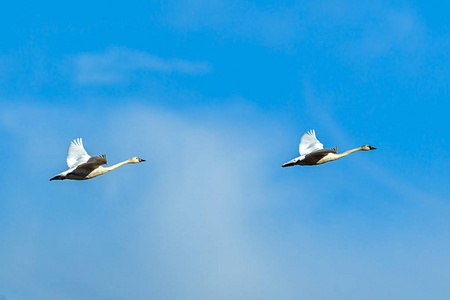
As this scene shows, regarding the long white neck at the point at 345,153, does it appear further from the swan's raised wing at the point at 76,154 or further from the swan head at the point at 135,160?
the swan's raised wing at the point at 76,154

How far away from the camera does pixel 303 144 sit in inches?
3317

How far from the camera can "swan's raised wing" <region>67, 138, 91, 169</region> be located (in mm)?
81438

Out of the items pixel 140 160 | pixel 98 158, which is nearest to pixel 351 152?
pixel 140 160

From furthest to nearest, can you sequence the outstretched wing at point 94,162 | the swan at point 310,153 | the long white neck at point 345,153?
the long white neck at point 345,153, the swan at point 310,153, the outstretched wing at point 94,162

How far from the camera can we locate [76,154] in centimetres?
8175

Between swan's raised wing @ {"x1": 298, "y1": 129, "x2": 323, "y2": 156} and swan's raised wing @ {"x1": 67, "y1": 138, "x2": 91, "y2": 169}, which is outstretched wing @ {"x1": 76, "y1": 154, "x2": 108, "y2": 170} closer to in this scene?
Result: swan's raised wing @ {"x1": 67, "y1": 138, "x2": 91, "y2": 169}

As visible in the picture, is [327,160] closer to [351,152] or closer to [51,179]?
[351,152]

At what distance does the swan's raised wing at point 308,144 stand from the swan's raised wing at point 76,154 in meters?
19.4

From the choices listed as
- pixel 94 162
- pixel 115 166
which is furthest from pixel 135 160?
pixel 94 162

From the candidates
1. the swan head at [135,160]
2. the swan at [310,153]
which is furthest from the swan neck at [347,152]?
the swan head at [135,160]

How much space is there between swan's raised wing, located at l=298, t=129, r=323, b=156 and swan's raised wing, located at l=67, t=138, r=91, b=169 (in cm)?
1935

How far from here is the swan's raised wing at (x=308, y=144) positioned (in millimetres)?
83500

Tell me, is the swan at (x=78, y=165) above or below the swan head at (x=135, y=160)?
below

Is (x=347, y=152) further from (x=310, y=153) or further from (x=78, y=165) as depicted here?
(x=78, y=165)
